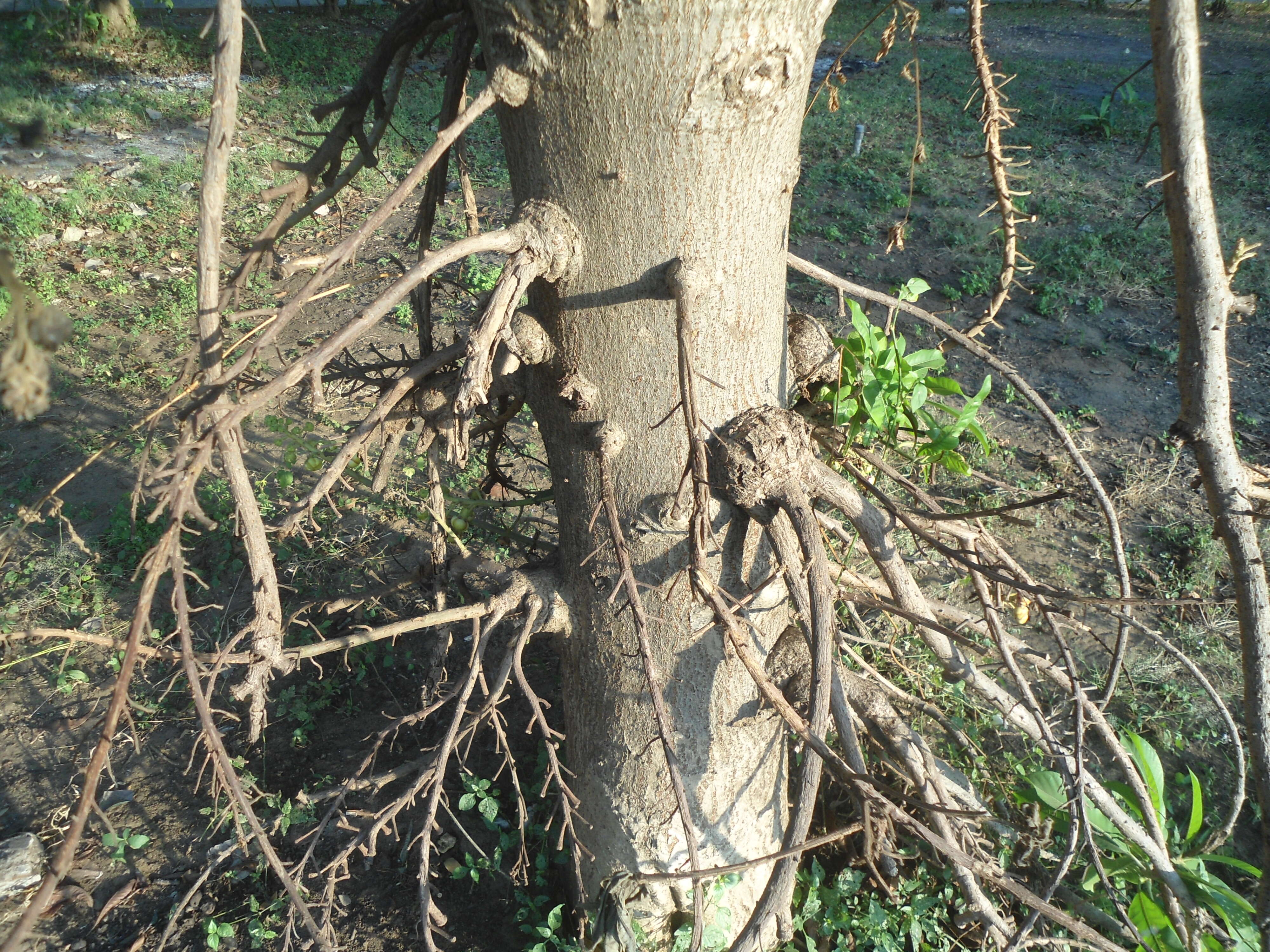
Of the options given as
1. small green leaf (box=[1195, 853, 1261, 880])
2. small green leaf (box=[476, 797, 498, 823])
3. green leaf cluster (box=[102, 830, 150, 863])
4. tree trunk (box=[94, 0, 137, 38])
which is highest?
tree trunk (box=[94, 0, 137, 38])

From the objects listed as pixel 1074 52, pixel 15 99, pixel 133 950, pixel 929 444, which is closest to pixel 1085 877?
pixel 929 444

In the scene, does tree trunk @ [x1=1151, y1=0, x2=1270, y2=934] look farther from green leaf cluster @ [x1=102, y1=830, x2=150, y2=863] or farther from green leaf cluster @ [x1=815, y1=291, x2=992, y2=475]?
green leaf cluster @ [x1=102, y1=830, x2=150, y2=863]

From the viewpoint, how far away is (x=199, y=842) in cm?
230

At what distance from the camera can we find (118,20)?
8.40 m

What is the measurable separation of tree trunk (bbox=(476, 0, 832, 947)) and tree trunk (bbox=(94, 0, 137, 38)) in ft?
29.8

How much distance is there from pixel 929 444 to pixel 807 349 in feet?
1.79

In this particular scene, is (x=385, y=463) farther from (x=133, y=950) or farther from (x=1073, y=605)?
(x=1073, y=605)

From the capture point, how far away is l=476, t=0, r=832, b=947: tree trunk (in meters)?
1.13

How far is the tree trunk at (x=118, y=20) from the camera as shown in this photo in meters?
8.01

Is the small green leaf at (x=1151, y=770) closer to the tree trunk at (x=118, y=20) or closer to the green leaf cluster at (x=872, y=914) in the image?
the green leaf cluster at (x=872, y=914)

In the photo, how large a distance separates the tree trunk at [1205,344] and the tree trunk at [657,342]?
0.47m

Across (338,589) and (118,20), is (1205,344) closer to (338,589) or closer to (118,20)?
(338,589)

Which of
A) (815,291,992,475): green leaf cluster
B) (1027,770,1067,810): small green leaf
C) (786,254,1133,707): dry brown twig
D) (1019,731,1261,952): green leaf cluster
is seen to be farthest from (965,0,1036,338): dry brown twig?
(1027,770,1067,810): small green leaf

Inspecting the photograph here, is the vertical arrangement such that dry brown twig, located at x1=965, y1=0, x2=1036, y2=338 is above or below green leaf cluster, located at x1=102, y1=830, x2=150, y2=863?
above
